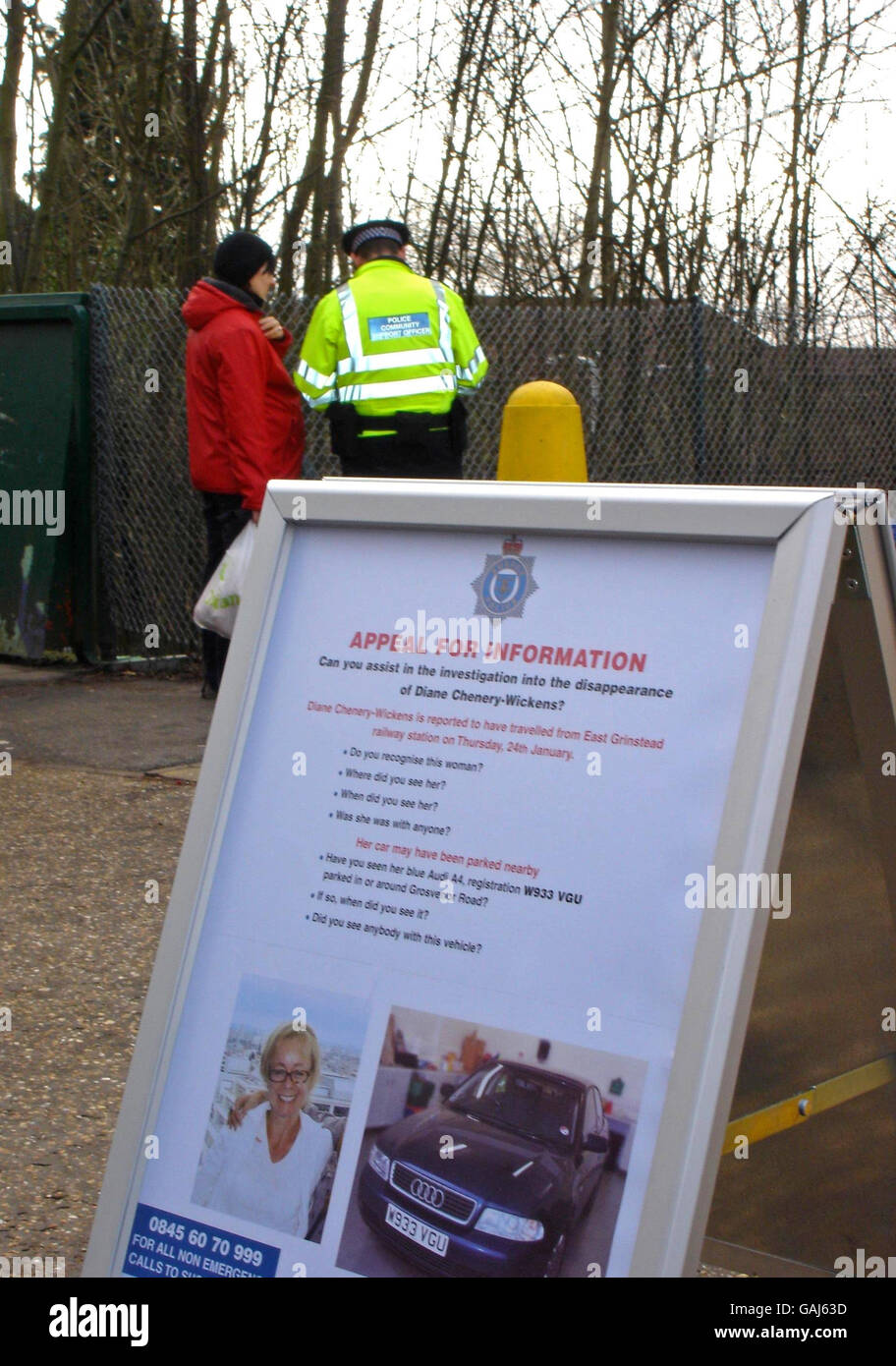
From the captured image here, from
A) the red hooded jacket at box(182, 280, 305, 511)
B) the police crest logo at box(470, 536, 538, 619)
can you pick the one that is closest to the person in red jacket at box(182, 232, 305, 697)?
the red hooded jacket at box(182, 280, 305, 511)

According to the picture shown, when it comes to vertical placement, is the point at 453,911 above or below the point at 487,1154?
above

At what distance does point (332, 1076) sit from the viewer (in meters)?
2.10

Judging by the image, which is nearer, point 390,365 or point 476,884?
point 476,884

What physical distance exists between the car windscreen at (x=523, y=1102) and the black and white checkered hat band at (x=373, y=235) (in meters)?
5.10

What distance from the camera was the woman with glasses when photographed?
6.86 feet

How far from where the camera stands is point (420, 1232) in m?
1.97

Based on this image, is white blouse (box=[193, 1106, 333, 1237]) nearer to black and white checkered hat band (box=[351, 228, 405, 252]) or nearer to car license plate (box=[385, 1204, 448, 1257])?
car license plate (box=[385, 1204, 448, 1257])

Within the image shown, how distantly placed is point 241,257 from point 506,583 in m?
5.36

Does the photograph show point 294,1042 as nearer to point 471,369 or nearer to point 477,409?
point 471,369

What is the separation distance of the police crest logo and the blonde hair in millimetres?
624

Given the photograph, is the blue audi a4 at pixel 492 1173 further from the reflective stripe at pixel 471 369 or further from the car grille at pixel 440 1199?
the reflective stripe at pixel 471 369

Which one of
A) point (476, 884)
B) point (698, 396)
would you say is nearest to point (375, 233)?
point (698, 396)

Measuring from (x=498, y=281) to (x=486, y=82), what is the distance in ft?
5.11

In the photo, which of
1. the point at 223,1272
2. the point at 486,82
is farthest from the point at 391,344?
the point at 486,82
